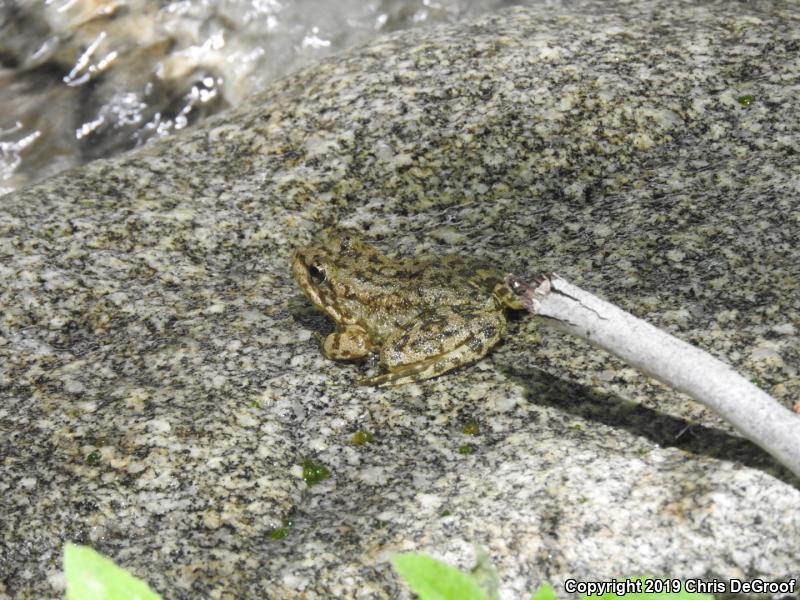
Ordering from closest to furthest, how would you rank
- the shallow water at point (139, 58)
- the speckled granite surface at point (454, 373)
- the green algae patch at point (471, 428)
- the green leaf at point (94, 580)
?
1. the green leaf at point (94, 580)
2. the speckled granite surface at point (454, 373)
3. the green algae patch at point (471, 428)
4. the shallow water at point (139, 58)

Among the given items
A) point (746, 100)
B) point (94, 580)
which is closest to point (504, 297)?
point (746, 100)

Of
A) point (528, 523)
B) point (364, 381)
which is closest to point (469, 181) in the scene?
point (364, 381)

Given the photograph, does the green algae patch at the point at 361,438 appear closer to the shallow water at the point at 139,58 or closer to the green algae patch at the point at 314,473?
the green algae patch at the point at 314,473

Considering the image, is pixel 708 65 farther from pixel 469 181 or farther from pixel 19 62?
pixel 19 62

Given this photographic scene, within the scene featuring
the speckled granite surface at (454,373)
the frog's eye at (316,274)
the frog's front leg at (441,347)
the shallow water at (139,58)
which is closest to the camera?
the speckled granite surface at (454,373)

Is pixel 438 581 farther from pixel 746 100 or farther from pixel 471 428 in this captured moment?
pixel 746 100

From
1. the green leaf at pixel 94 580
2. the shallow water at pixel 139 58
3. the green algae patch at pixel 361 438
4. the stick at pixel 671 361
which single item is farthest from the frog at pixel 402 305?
the shallow water at pixel 139 58
